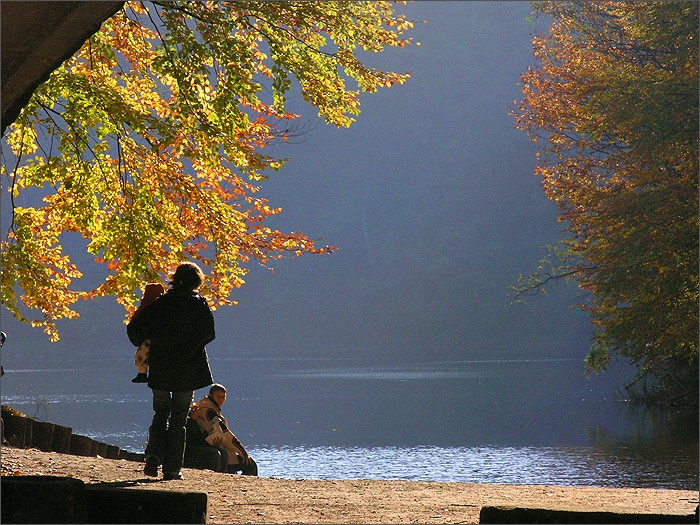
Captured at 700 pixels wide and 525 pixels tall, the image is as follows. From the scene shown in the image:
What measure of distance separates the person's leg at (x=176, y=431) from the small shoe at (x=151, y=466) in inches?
3.8

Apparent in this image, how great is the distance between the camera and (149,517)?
20.6 feet

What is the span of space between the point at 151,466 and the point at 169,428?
0.51 meters

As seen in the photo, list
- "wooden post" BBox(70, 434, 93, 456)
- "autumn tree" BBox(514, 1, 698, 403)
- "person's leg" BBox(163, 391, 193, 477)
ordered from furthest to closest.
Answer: "autumn tree" BBox(514, 1, 698, 403) < "wooden post" BBox(70, 434, 93, 456) < "person's leg" BBox(163, 391, 193, 477)

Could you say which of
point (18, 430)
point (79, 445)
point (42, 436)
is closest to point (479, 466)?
point (79, 445)

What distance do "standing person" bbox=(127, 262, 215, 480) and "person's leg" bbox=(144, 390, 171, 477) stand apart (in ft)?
0.19

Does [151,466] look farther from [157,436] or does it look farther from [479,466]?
[479,466]

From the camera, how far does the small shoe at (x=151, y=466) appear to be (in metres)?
9.48

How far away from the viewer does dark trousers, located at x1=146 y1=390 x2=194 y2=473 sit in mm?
9172

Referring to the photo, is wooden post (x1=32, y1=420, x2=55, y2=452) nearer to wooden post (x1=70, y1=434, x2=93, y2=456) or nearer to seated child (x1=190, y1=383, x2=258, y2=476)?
wooden post (x1=70, y1=434, x2=93, y2=456)

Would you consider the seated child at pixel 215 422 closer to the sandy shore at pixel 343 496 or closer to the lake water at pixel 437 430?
the sandy shore at pixel 343 496

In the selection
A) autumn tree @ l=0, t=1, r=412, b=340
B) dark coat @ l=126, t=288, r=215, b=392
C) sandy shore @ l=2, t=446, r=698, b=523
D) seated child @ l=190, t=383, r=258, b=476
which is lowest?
sandy shore @ l=2, t=446, r=698, b=523

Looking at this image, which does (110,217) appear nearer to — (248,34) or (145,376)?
(248,34)

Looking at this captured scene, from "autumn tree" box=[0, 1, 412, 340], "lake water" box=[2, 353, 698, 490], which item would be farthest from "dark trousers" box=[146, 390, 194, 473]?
"lake water" box=[2, 353, 698, 490]

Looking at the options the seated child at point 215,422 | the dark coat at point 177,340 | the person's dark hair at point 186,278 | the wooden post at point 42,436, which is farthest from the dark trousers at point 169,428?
the wooden post at point 42,436
